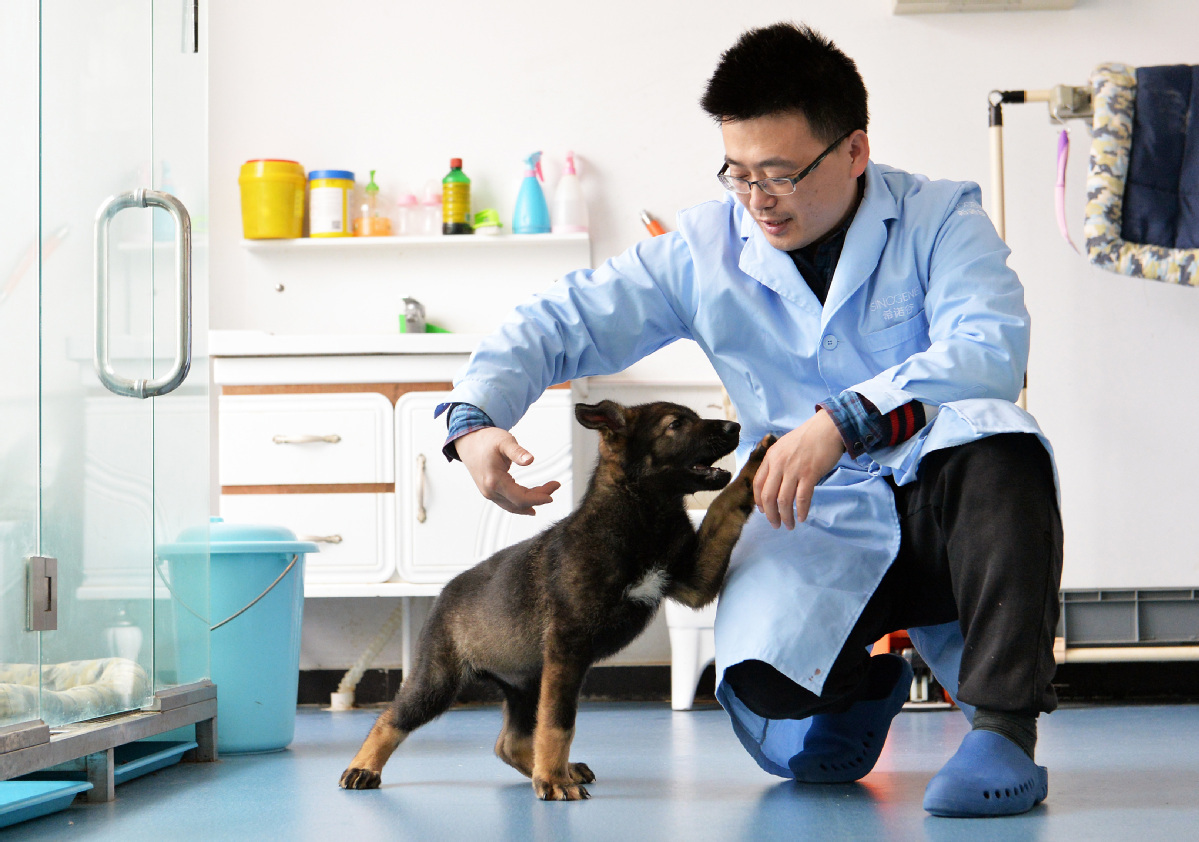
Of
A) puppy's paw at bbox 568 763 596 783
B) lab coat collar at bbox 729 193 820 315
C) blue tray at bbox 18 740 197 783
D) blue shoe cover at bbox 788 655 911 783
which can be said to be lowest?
blue tray at bbox 18 740 197 783

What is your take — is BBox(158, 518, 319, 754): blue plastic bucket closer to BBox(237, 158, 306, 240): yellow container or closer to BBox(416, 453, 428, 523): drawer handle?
BBox(416, 453, 428, 523): drawer handle

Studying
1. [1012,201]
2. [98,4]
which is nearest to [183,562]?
[98,4]

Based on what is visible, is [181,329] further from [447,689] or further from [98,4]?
[447,689]

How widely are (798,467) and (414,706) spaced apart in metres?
0.90

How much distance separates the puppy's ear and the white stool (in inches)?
64.7

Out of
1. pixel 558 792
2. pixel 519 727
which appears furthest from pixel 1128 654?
pixel 558 792

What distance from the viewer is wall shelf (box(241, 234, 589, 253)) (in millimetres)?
4117

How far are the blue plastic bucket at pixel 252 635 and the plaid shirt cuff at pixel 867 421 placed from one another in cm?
166

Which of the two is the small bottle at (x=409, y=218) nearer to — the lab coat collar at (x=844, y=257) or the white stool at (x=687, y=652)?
the white stool at (x=687, y=652)

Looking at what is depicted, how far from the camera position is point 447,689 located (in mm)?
2047

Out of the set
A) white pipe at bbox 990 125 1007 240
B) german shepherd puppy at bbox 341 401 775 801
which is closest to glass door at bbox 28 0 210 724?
german shepherd puppy at bbox 341 401 775 801

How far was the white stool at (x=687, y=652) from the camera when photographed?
3566 mm

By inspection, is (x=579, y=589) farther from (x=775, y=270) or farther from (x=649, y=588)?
(x=775, y=270)

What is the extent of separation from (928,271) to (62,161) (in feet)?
5.22
